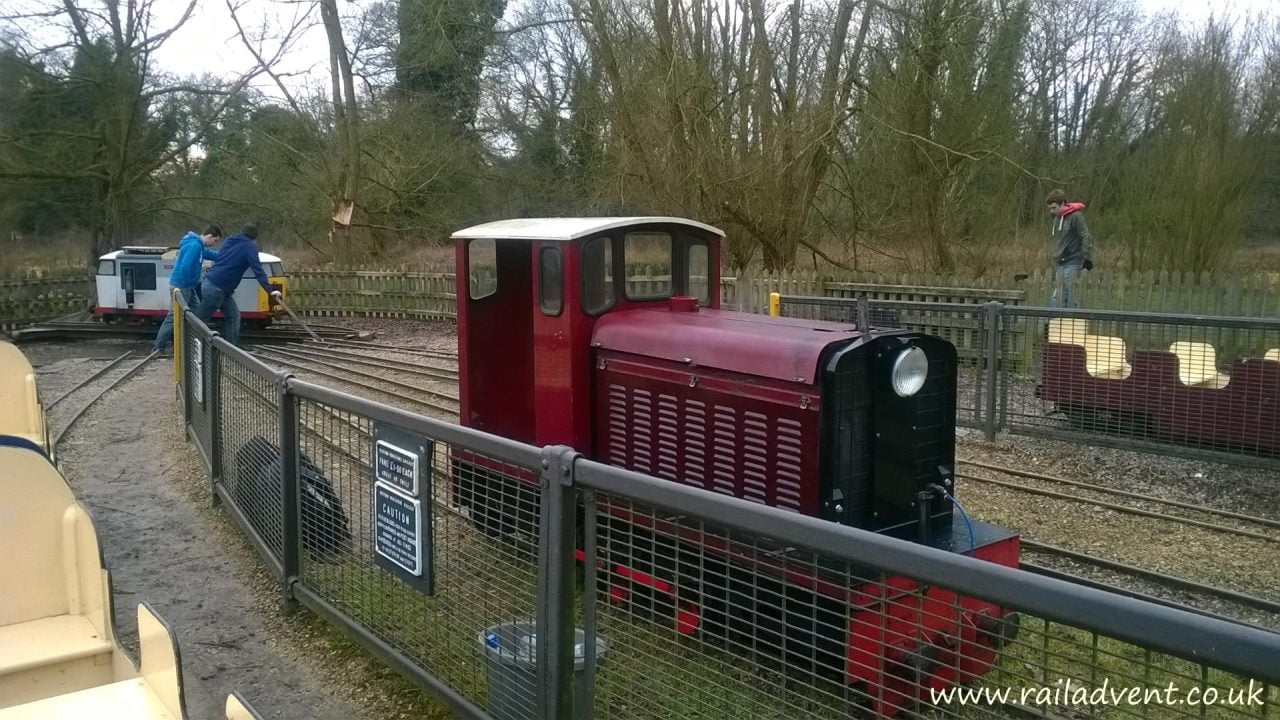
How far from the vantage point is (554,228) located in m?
5.71

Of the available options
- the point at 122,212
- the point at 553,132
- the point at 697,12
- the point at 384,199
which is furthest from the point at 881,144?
the point at 122,212

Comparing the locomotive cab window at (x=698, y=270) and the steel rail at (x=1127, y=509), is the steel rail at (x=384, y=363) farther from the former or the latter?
the steel rail at (x=1127, y=509)

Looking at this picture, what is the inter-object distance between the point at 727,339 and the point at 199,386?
16.8 feet

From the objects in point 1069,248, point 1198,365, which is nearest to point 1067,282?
point 1069,248

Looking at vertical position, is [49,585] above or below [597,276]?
below

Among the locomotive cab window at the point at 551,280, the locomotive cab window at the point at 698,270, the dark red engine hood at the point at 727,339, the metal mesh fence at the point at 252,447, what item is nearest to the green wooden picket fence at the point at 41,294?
the metal mesh fence at the point at 252,447

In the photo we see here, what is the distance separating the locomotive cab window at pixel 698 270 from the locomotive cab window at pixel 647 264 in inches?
5.3

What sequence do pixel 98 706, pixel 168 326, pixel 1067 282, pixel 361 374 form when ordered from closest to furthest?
pixel 98 706 → pixel 361 374 → pixel 1067 282 → pixel 168 326

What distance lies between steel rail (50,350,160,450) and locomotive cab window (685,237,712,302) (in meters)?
4.69

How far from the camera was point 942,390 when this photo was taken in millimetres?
4859

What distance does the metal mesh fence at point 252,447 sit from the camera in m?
5.37

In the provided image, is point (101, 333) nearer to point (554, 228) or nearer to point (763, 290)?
point (763, 290)

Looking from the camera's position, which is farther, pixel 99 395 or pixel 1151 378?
pixel 99 395

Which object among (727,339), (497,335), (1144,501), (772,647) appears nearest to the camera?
(772,647)
